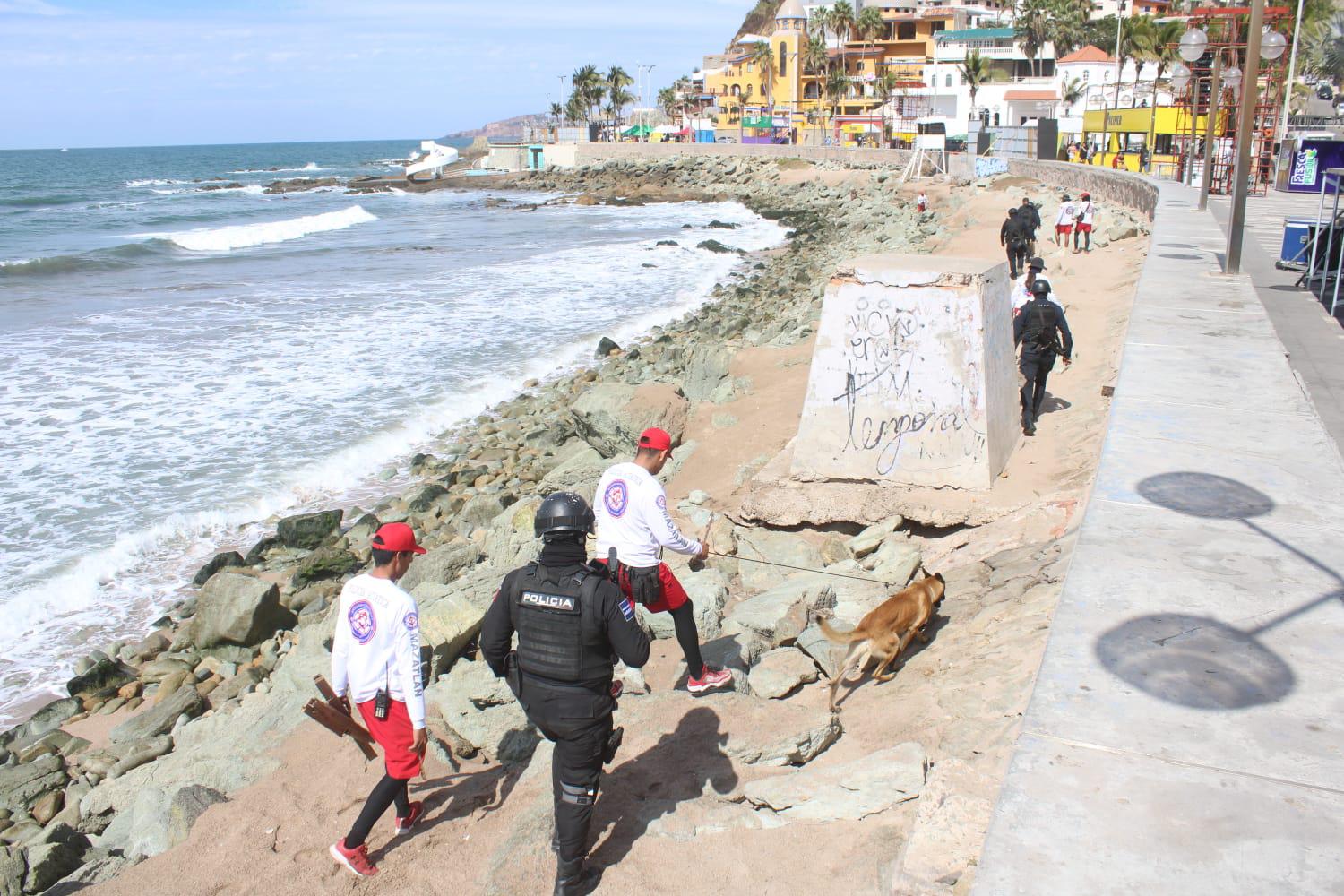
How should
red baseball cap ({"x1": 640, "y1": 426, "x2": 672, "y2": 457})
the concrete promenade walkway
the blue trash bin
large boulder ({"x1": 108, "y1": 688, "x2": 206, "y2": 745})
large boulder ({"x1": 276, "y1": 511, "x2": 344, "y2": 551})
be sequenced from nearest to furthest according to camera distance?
the concrete promenade walkway, red baseball cap ({"x1": 640, "y1": 426, "x2": 672, "y2": 457}), large boulder ({"x1": 108, "y1": 688, "x2": 206, "y2": 745}), large boulder ({"x1": 276, "y1": 511, "x2": 344, "y2": 551}), the blue trash bin

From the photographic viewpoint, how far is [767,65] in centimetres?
8900

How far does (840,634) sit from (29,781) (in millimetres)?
5251

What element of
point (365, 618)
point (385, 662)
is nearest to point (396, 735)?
point (385, 662)

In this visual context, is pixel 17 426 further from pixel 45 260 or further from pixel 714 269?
pixel 45 260

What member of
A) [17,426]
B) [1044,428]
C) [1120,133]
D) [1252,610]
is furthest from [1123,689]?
[1120,133]

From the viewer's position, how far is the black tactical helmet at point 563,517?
3516mm

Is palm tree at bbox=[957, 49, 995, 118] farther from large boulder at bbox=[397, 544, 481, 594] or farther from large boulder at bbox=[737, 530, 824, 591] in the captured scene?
large boulder at bbox=[397, 544, 481, 594]

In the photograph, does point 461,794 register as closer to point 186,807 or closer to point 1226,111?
point 186,807

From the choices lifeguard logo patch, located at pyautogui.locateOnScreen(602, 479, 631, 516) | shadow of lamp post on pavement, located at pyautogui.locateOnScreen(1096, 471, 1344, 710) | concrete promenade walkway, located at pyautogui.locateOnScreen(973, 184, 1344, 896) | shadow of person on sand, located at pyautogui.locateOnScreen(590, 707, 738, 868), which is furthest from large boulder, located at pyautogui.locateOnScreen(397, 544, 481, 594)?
shadow of lamp post on pavement, located at pyautogui.locateOnScreen(1096, 471, 1344, 710)

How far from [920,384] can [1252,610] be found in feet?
12.5

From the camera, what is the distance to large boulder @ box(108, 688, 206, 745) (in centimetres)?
702

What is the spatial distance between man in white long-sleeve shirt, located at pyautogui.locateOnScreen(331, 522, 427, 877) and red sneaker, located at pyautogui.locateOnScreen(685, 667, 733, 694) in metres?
1.56

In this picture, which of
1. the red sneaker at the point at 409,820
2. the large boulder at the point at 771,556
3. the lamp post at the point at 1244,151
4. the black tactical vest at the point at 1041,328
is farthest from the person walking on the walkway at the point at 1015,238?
the red sneaker at the point at 409,820

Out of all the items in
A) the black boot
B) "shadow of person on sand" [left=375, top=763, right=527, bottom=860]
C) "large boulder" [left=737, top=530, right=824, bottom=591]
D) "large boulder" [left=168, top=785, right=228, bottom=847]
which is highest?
the black boot
